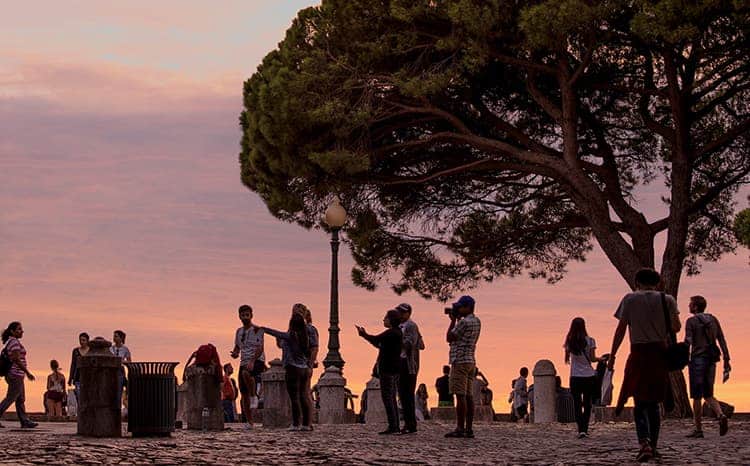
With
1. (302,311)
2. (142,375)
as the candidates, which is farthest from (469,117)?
(142,375)

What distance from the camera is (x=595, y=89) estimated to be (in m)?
30.1

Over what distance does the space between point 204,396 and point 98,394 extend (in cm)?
369

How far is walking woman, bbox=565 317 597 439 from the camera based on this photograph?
54.7 feet

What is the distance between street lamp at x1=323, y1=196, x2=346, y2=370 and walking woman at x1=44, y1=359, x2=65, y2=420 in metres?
7.13

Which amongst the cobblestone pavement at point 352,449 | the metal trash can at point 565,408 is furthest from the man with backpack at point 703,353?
the metal trash can at point 565,408

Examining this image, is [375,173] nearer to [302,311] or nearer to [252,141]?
[252,141]

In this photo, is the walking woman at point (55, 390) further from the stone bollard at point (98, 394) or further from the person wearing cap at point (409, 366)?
the stone bollard at point (98, 394)

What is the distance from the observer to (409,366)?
17.8 metres

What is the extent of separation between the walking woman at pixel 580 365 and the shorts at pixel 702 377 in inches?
52.0

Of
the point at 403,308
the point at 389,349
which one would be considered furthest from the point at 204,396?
the point at 403,308

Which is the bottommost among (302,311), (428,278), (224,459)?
(224,459)

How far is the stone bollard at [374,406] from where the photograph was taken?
26859 millimetres

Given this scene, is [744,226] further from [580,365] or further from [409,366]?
[409,366]

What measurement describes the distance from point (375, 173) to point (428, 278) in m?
4.62
